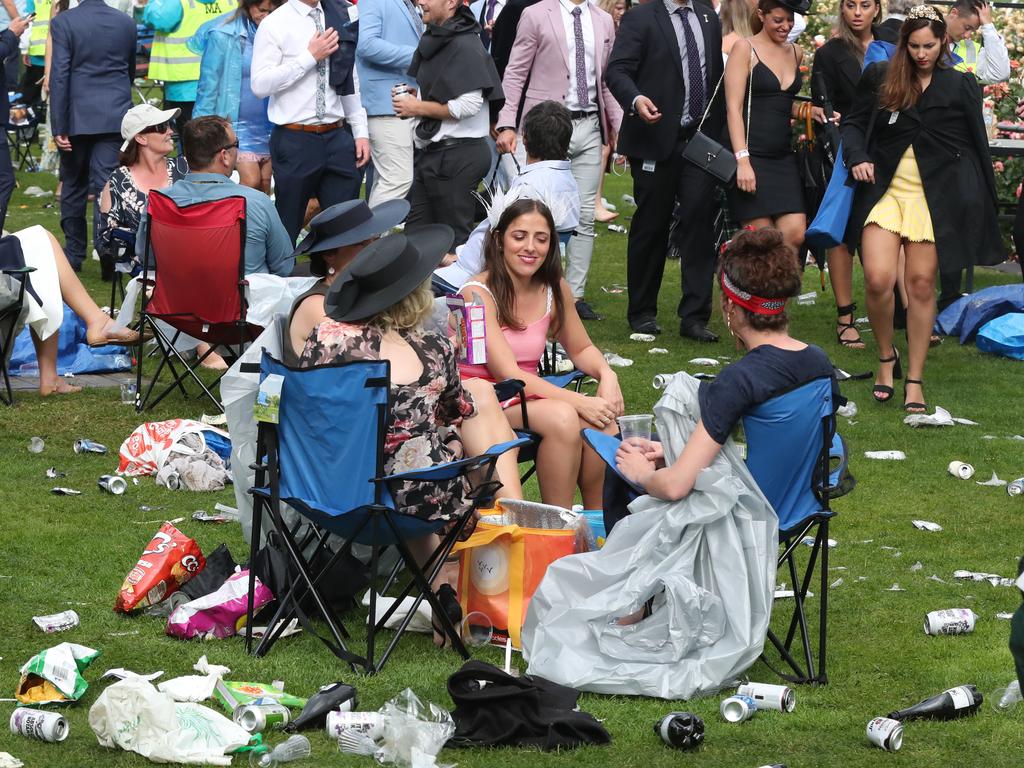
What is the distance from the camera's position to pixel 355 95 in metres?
9.52

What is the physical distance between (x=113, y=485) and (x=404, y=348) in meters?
2.24

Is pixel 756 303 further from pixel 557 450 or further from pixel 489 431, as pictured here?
pixel 557 450

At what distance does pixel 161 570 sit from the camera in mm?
5070

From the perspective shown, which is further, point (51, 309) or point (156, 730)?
point (51, 309)

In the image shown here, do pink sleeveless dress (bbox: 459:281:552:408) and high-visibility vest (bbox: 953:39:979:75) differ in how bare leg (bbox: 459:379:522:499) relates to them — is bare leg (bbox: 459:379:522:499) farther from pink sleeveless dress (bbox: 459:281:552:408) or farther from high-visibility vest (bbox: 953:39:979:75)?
high-visibility vest (bbox: 953:39:979:75)

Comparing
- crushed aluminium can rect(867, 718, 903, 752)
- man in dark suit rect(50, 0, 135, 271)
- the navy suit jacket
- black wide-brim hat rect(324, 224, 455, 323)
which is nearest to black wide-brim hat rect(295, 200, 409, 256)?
black wide-brim hat rect(324, 224, 455, 323)

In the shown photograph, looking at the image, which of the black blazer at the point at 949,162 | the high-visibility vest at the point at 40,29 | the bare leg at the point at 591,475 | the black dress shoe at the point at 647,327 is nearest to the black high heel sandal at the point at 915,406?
the black blazer at the point at 949,162

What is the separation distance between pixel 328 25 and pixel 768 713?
20.1 feet

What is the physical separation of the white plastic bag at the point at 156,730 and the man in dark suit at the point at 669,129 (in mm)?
6048

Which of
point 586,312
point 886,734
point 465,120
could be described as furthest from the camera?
point 586,312

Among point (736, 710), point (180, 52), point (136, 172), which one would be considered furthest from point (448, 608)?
point (180, 52)

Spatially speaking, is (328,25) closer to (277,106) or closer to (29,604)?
(277,106)

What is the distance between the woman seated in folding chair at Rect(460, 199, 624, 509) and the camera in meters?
5.57

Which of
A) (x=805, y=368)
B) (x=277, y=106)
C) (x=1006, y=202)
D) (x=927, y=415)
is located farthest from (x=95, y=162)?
(x=805, y=368)
